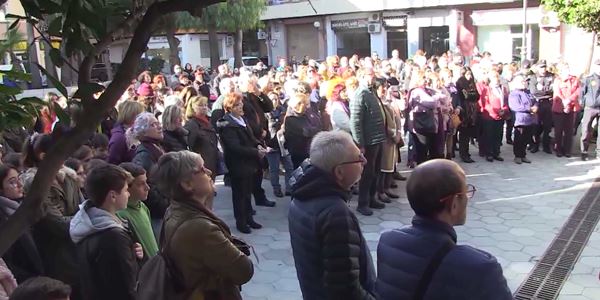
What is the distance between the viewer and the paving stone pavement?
17.7 feet

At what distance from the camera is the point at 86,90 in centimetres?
143

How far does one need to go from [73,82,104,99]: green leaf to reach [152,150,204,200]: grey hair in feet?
4.71

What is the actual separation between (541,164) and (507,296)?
27.8 feet

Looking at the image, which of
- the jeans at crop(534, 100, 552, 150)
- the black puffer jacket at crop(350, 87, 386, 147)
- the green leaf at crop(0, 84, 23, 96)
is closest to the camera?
the green leaf at crop(0, 84, 23, 96)

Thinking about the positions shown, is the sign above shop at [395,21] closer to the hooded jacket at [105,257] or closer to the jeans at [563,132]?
the jeans at [563,132]

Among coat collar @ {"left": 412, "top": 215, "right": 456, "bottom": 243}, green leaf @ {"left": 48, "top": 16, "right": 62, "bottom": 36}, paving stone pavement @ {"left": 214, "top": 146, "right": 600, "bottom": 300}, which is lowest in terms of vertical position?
paving stone pavement @ {"left": 214, "top": 146, "right": 600, "bottom": 300}

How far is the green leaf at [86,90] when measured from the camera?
1.42 meters

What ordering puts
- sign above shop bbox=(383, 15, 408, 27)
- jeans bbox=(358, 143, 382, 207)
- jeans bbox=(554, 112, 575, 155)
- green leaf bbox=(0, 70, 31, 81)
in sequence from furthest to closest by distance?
sign above shop bbox=(383, 15, 408, 27)
jeans bbox=(554, 112, 575, 155)
jeans bbox=(358, 143, 382, 207)
green leaf bbox=(0, 70, 31, 81)

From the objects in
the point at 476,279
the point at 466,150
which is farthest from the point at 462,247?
the point at 466,150

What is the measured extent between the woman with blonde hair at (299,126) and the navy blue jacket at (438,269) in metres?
5.02

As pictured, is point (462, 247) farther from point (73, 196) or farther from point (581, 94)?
point (581, 94)

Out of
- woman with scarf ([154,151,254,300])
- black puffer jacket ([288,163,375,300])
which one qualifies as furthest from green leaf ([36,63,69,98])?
black puffer jacket ([288,163,375,300])

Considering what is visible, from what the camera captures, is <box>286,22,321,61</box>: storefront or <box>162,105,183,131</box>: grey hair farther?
<box>286,22,321,61</box>: storefront

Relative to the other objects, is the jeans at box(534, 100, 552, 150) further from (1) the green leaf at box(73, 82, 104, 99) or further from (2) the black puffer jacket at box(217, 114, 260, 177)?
(1) the green leaf at box(73, 82, 104, 99)
